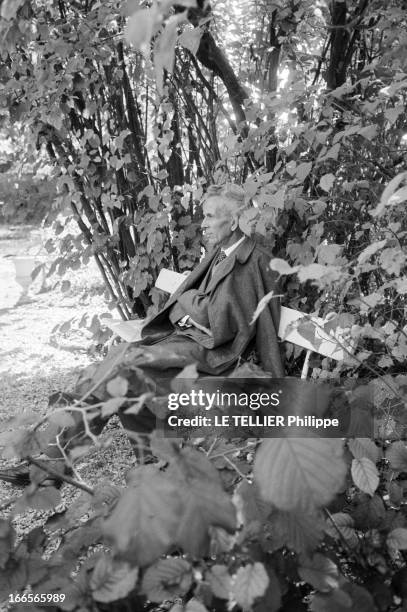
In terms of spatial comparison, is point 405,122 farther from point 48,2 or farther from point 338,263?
point 48,2

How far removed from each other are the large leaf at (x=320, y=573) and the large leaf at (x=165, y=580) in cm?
18

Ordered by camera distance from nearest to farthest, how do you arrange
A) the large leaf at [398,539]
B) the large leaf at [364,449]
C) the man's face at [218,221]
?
the large leaf at [398,539] → the large leaf at [364,449] → the man's face at [218,221]

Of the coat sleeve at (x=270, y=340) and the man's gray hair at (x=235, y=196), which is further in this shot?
→ the coat sleeve at (x=270, y=340)

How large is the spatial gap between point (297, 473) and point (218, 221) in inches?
76.0

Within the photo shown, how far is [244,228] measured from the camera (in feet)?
6.73

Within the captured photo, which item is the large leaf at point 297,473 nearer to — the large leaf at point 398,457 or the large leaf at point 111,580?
the large leaf at point 111,580

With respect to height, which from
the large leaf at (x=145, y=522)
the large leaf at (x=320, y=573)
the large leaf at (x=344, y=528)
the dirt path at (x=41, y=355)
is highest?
the large leaf at (x=145, y=522)

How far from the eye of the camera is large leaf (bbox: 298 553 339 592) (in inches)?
32.4

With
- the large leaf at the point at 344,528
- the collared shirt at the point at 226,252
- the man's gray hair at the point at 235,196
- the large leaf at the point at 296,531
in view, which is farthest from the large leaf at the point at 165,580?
the collared shirt at the point at 226,252

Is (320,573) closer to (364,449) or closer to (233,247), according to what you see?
(364,449)

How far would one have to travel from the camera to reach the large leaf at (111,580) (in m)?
0.78

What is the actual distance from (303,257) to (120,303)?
184 cm

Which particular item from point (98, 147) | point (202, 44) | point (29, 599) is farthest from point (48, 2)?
point (29, 599)

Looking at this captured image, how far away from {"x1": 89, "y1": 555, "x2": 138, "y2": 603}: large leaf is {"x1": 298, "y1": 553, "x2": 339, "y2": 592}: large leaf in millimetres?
259
